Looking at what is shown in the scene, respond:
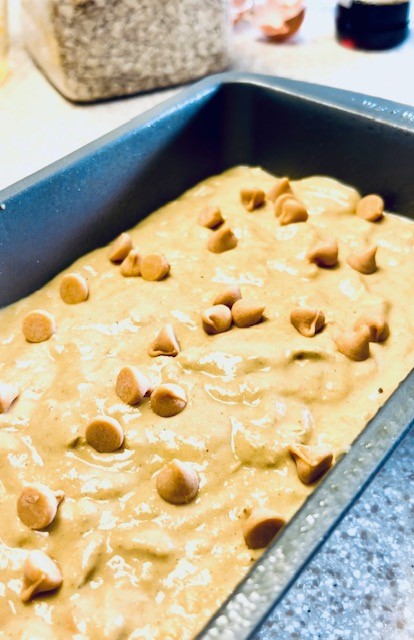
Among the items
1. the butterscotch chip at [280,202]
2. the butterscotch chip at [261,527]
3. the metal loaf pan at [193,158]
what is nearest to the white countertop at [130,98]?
the metal loaf pan at [193,158]

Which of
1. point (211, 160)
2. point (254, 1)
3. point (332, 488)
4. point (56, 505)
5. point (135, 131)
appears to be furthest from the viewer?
Answer: point (254, 1)

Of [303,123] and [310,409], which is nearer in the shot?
[310,409]

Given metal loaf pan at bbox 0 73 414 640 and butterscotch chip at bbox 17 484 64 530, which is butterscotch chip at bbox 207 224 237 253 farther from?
butterscotch chip at bbox 17 484 64 530

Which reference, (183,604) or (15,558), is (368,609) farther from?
(15,558)

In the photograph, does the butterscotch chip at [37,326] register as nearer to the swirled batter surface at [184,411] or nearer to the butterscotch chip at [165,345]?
the swirled batter surface at [184,411]

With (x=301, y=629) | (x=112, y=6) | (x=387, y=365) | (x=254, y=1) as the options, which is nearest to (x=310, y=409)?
(x=387, y=365)

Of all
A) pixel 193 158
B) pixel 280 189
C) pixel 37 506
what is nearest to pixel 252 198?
pixel 280 189

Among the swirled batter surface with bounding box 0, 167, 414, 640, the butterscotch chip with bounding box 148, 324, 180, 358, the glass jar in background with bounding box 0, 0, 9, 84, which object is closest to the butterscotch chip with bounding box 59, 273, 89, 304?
the swirled batter surface with bounding box 0, 167, 414, 640
